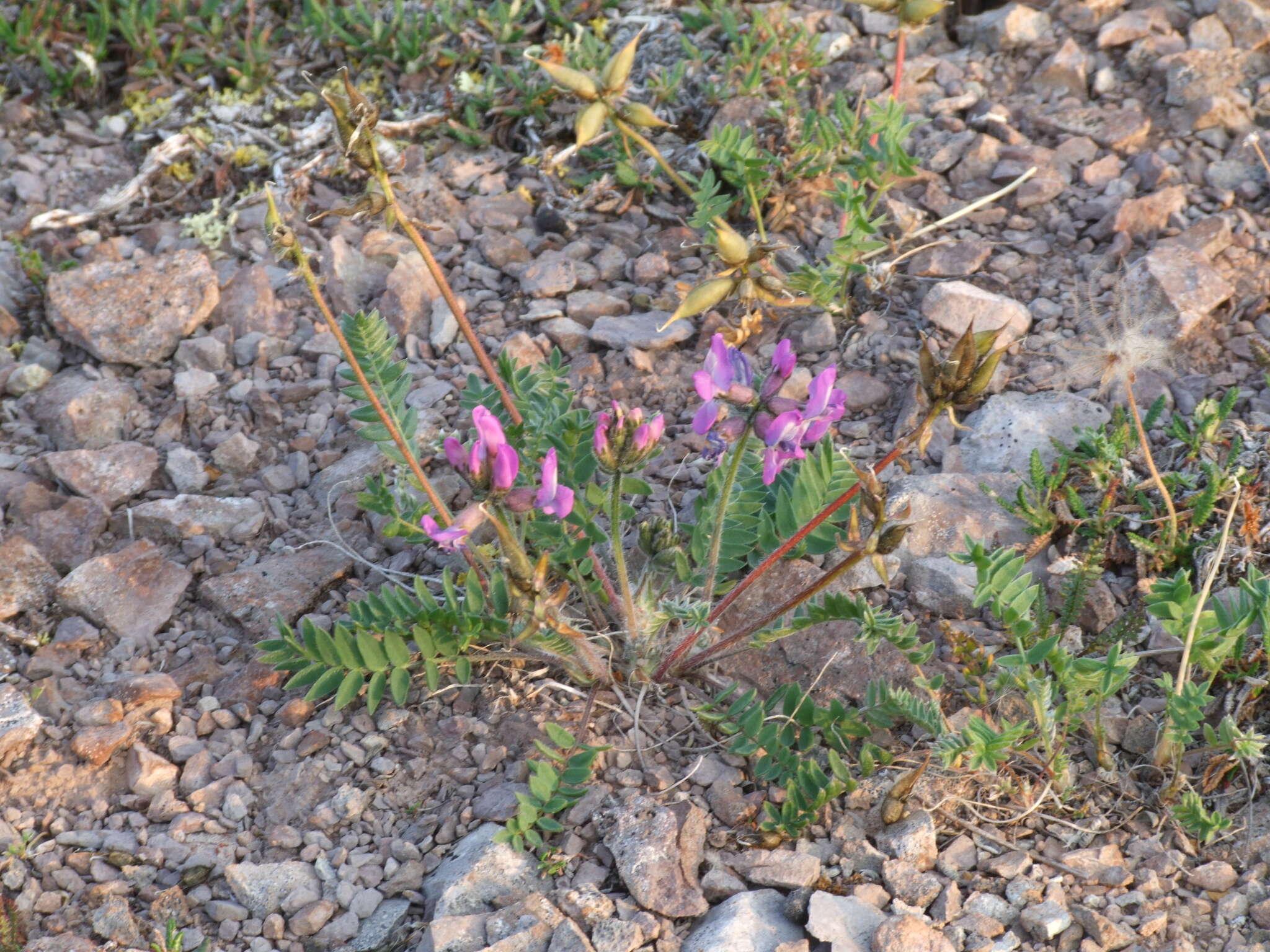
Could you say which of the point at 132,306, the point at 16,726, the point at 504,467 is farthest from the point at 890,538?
the point at 132,306

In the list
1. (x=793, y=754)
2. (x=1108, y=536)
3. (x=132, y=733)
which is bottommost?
(x=132, y=733)

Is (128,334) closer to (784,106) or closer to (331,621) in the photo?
(331,621)

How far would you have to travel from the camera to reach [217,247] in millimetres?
4590

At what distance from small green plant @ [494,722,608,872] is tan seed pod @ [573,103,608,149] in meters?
1.45

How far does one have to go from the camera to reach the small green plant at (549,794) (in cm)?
271

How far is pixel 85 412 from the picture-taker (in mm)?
3918

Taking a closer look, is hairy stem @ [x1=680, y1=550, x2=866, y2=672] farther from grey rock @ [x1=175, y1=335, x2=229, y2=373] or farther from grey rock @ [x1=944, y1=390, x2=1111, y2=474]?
grey rock @ [x1=175, y1=335, x2=229, y2=373]

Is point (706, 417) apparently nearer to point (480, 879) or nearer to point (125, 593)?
point (480, 879)

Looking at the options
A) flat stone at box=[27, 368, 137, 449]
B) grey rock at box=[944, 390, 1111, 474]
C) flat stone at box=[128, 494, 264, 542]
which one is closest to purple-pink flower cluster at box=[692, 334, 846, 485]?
grey rock at box=[944, 390, 1111, 474]

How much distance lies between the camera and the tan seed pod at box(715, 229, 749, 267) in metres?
2.51

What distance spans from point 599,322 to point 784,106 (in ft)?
3.94

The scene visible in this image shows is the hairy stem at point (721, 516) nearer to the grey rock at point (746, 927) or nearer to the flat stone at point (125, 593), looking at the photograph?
the grey rock at point (746, 927)

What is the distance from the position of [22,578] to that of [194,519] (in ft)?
1.62

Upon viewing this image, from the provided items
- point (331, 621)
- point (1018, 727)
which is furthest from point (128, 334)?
point (1018, 727)
